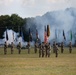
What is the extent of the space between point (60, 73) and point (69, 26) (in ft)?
246

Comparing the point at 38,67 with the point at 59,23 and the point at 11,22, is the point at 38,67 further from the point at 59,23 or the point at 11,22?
the point at 11,22

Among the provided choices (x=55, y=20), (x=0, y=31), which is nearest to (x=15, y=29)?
(x=0, y=31)

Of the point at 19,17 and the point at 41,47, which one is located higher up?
the point at 19,17

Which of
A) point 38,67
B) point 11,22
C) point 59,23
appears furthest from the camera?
point 11,22

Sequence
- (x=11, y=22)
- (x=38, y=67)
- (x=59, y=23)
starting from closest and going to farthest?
(x=38, y=67) < (x=59, y=23) < (x=11, y=22)

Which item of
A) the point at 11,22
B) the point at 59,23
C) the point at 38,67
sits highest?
the point at 11,22

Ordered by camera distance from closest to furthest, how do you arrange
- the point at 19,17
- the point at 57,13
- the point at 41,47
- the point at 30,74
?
1. the point at 30,74
2. the point at 41,47
3. the point at 57,13
4. the point at 19,17

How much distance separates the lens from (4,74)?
20.2 m

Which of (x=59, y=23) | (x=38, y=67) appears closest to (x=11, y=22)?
(x=59, y=23)

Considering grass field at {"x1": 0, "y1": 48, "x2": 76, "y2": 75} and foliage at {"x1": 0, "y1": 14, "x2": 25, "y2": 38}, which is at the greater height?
foliage at {"x1": 0, "y1": 14, "x2": 25, "y2": 38}

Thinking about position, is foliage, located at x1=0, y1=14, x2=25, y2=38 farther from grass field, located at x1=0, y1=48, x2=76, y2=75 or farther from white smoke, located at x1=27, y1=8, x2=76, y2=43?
grass field, located at x1=0, y1=48, x2=76, y2=75

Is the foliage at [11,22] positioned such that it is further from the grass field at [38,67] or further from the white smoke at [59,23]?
the grass field at [38,67]

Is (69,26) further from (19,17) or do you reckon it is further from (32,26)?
(19,17)

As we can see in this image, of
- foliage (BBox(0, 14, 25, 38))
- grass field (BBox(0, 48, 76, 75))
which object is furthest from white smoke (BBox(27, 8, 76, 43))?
grass field (BBox(0, 48, 76, 75))
